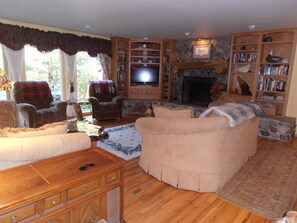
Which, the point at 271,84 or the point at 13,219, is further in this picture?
the point at 271,84

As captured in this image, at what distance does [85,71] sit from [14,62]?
191 centimetres

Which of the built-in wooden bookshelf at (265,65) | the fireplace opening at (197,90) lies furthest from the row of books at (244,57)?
the fireplace opening at (197,90)

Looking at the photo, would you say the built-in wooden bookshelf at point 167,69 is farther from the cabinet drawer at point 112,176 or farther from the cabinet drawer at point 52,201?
the cabinet drawer at point 52,201

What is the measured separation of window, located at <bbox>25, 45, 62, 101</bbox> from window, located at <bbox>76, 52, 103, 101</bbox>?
582 millimetres

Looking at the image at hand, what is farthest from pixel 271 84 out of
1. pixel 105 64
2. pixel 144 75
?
pixel 105 64

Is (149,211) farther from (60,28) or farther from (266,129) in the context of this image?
(60,28)

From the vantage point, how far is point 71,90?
602 cm

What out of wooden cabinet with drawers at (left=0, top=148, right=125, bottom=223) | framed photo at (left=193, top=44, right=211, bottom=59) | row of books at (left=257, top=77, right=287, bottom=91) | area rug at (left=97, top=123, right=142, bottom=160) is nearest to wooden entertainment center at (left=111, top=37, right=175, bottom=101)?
framed photo at (left=193, top=44, right=211, bottom=59)

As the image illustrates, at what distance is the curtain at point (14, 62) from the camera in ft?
15.9

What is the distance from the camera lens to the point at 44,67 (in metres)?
5.62

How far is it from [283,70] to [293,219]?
4.19 metres

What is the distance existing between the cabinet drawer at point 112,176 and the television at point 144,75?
5.49m

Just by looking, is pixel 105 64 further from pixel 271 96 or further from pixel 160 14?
pixel 271 96

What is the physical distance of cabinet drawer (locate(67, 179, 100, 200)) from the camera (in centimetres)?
144
